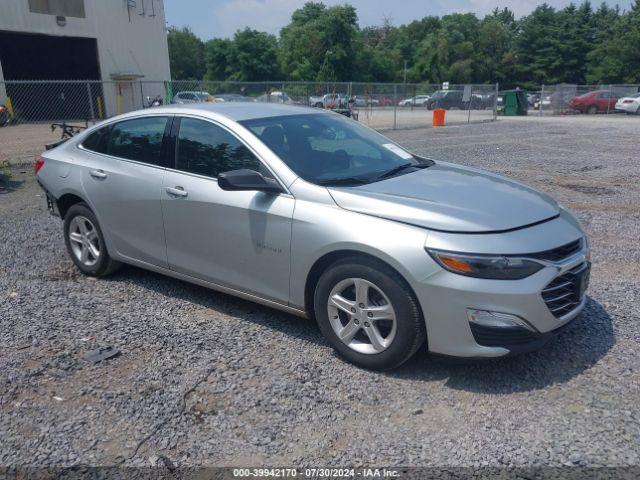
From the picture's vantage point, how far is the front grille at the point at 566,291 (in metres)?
3.27

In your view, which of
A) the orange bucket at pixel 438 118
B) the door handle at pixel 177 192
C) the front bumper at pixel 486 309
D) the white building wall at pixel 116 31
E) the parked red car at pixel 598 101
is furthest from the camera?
the parked red car at pixel 598 101

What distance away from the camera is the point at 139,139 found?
481 centimetres

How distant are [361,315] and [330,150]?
1428 millimetres

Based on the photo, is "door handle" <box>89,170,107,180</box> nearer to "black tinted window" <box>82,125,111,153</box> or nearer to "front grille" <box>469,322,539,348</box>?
"black tinted window" <box>82,125,111,153</box>

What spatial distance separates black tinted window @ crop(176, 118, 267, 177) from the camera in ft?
13.5

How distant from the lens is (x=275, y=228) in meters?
3.81

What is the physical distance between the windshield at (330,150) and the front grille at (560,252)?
126cm

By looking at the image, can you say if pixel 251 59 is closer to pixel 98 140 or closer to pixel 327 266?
pixel 98 140

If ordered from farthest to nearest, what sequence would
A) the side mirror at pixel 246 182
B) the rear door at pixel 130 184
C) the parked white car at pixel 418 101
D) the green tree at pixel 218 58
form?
the green tree at pixel 218 58
the parked white car at pixel 418 101
the rear door at pixel 130 184
the side mirror at pixel 246 182

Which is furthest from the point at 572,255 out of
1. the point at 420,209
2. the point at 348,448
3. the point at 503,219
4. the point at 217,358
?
the point at 217,358

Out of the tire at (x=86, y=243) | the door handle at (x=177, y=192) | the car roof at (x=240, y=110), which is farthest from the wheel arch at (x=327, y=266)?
the tire at (x=86, y=243)

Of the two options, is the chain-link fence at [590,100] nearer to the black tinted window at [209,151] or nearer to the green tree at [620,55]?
the green tree at [620,55]

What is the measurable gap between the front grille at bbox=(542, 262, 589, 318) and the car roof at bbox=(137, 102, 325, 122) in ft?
8.00

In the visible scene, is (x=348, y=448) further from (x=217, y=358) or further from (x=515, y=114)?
(x=515, y=114)
